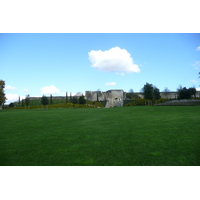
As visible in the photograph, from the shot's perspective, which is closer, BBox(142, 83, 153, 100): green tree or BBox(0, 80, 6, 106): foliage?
BBox(142, 83, 153, 100): green tree

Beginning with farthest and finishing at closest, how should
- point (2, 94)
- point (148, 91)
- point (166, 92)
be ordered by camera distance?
point (166, 92) → point (2, 94) → point (148, 91)

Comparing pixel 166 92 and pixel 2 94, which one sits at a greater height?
pixel 166 92

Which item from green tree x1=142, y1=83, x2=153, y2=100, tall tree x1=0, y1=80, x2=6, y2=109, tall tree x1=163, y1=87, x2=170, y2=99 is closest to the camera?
green tree x1=142, y1=83, x2=153, y2=100

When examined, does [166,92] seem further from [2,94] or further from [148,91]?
[2,94]

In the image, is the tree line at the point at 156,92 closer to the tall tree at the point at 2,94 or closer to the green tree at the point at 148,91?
the green tree at the point at 148,91

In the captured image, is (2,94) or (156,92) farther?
(156,92)

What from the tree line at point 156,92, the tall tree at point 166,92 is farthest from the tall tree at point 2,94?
the tall tree at point 166,92

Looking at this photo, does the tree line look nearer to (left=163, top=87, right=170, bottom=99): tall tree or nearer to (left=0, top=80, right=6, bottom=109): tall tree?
(left=163, top=87, right=170, bottom=99): tall tree

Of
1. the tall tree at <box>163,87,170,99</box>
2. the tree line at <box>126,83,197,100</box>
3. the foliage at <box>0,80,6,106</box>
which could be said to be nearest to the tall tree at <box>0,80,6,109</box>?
the foliage at <box>0,80,6,106</box>

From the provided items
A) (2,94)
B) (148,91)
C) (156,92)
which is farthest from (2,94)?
(156,92)

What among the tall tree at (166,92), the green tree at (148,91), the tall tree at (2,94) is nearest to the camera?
the green tree at (148,91)

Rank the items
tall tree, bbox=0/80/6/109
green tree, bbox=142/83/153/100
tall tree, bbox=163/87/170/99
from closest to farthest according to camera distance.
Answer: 1. green tree, bbox=142/83/153/100
2. tall tree, bbox=0/80/6/109
3. tall tree, bbox=163/87/170/99
